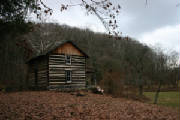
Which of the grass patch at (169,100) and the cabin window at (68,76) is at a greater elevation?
the cabin window at (68,76)

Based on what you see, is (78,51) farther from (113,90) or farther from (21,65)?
(21,65)

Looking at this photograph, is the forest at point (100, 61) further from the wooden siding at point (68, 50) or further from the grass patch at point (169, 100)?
the grass patch at point (169, 100)

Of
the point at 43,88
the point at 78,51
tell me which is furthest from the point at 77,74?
the point at 43,88

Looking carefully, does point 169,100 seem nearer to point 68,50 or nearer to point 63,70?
point 63,70

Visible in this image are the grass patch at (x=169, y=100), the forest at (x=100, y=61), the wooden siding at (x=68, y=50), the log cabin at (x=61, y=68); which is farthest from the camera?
the forest at (x=100, y=61)

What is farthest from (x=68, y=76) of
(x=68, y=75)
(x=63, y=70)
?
(x=63, y=70)

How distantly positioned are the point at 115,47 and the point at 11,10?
53.7 metres

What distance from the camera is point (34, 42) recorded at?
109 feet

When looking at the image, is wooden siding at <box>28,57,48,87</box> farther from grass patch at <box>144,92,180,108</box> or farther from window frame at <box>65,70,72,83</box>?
grass patch at <box>144,92,180,108</box>

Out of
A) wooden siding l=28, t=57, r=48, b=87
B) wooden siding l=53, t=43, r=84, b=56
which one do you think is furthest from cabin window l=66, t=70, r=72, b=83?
wooden siding l=28, t=57, r=48, b=87

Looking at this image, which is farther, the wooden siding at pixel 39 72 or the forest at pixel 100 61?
the forest at pixel 100 61

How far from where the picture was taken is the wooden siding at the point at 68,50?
21.3 meters

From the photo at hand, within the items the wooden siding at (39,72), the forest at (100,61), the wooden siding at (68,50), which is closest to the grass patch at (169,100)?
the forest at (100,61)

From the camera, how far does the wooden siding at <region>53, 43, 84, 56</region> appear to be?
70.0 feet
